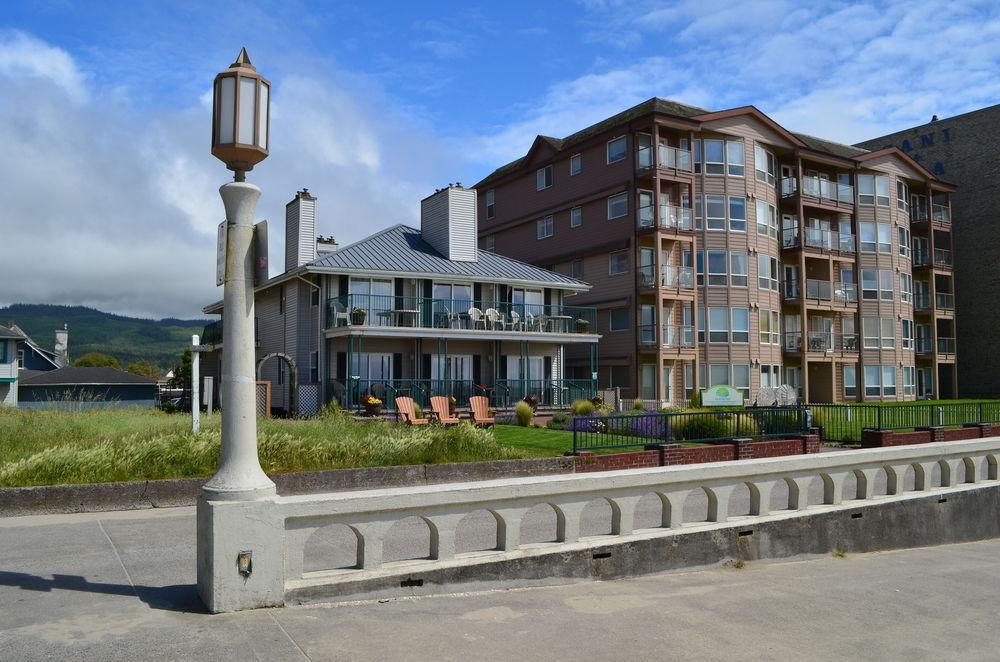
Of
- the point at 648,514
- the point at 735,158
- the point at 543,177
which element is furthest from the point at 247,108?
the point at 543,177

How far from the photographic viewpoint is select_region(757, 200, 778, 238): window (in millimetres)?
41031

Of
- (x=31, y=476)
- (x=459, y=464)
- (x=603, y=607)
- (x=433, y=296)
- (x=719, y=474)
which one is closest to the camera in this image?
(x=603, y=607)

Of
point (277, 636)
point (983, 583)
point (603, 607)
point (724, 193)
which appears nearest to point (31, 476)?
point (277, 636)

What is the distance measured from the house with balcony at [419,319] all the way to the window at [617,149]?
25.2ft

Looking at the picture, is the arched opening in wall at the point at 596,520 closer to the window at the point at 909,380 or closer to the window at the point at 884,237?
the window at the point at 884,237

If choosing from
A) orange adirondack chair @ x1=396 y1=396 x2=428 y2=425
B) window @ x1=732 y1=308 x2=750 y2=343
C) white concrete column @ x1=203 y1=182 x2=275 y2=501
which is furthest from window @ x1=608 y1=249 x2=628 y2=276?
white concrete column @ x1=203 y1=182 x2=275 y2=501

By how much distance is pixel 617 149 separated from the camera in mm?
38906

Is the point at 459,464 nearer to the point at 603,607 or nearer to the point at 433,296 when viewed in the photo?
the point at 603,607

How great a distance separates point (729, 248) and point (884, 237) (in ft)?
46.4

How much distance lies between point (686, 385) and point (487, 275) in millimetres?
11938

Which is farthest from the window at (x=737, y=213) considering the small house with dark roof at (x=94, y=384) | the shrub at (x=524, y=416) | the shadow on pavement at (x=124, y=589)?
the small house with dark roof at (x=94, y=384)

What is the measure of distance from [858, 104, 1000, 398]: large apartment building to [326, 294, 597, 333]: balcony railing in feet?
98.6

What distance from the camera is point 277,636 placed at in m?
5.27

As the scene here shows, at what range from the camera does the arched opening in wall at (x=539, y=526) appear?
933 centimetres
